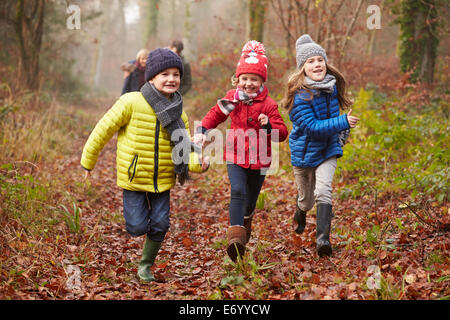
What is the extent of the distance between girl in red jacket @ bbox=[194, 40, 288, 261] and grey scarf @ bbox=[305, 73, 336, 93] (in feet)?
1.58

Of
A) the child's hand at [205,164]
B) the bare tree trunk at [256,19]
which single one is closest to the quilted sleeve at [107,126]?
the child's hand at [205,164]

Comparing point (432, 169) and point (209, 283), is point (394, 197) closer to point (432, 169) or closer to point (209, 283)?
point (432, 169)

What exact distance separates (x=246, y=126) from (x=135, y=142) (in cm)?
114

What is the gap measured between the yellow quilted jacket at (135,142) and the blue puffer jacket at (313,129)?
1439 millimetres

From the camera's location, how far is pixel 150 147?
4.15 metres

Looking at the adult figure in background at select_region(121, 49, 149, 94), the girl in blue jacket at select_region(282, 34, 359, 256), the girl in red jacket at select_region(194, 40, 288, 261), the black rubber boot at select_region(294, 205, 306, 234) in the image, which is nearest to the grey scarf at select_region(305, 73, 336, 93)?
the girl in blue jacket at select_region(282, 34, 359, 256)

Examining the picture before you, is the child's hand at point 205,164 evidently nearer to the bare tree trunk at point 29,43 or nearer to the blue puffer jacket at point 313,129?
the blue puffer jacket at point 313,129

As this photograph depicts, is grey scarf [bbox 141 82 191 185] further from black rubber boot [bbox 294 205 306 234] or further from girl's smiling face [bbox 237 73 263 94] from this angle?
black rubber boot [bbox 294 205 306 234]

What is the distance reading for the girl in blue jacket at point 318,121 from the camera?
447cm

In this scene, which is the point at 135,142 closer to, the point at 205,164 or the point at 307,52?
the point at 205,164

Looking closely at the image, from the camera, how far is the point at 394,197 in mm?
5973

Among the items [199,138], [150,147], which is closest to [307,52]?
[199,138]

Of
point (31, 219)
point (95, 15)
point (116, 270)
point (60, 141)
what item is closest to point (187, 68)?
point (60, 141)

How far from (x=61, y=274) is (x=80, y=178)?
395 cm
